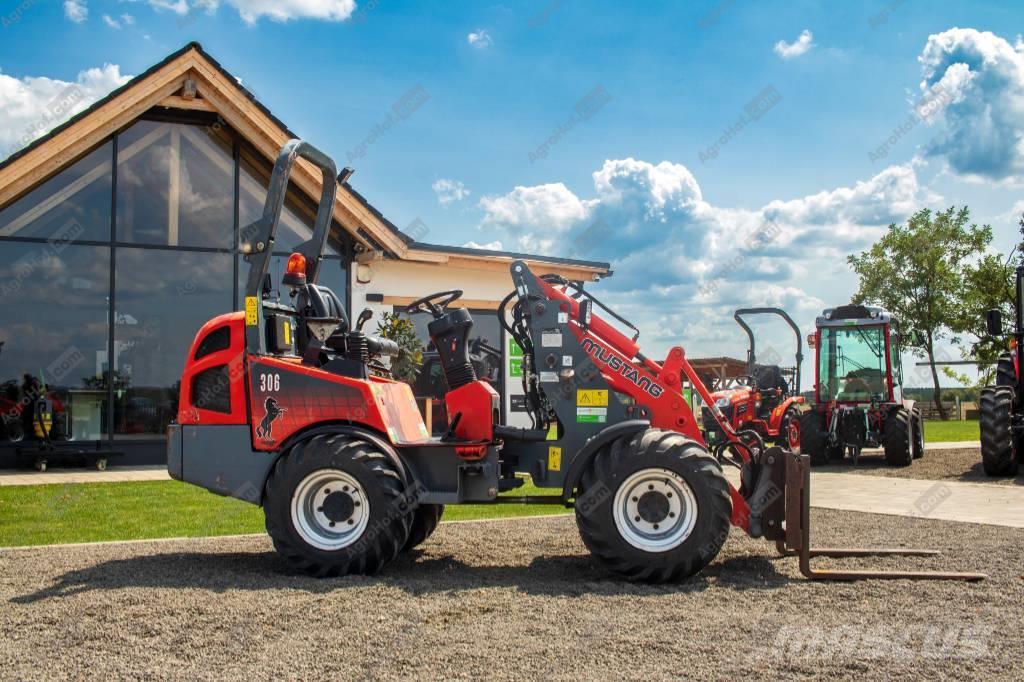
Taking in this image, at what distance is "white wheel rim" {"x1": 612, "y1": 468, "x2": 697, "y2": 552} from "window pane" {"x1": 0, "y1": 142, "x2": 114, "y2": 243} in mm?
12427

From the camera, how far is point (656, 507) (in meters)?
6.80

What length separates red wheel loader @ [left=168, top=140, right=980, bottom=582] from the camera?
675 cm

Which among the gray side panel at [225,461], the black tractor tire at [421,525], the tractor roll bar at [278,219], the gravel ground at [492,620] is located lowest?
the gravel ground at [492,620]

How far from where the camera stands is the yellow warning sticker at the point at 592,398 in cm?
723

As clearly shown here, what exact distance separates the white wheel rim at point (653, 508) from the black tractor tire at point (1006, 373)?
1041cm

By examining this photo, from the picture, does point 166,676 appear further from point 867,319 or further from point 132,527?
point 867,319

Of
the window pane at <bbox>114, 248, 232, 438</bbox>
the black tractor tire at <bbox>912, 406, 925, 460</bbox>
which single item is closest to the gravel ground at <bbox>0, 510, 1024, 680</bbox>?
the window pane at <bbox>114, 248, 232, 438</bbox>

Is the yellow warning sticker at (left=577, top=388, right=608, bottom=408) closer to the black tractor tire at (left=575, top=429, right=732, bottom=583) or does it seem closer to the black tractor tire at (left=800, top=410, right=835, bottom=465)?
the black tractor tire at (left=575, top=429, right=732, bottom=583)

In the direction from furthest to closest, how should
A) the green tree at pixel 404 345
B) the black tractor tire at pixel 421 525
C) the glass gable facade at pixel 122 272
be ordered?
the green tree at pixel 404 345 < the glass gable facade at pixel 122 272 < the black tractor tire at pixel 421 525

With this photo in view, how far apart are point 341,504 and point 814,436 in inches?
475

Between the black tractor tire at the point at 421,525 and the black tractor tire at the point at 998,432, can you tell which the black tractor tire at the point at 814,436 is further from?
the black tractor tire at the point at 421,525

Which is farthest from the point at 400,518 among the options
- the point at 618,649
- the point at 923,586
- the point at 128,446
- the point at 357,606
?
the point at 128,446

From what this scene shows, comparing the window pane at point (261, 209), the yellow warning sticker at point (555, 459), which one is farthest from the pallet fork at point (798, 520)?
the window pane at point (261, 209)

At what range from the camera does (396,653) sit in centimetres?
490
